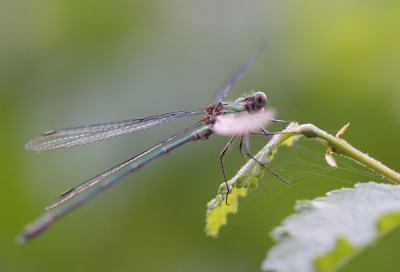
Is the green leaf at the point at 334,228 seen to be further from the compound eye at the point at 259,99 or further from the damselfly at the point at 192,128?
the compound eye at the point at 259,99

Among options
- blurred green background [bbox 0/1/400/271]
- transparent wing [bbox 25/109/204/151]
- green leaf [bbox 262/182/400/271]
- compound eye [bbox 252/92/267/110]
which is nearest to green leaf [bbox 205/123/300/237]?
green leaf [bbox 262/182/400/271]

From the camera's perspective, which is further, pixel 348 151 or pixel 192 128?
pixel 192 128

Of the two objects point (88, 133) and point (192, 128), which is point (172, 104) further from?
point (88, 133)

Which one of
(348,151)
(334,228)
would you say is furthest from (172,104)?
(334,228)

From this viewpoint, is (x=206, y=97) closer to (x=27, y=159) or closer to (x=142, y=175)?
(x=142, y=175)

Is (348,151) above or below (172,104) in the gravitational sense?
below

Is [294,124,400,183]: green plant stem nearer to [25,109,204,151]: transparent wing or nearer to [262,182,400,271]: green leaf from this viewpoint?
[262,182,400,271]: green leaf

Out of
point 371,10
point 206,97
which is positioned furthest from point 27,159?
point 371,10
